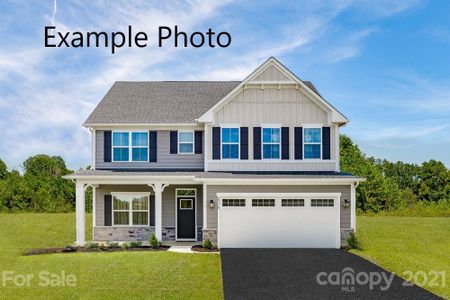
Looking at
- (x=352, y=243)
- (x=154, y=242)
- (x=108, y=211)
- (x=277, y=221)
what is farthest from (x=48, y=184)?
(x=352, y=243)

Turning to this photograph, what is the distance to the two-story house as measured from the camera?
63.8ft

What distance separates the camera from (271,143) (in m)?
21.2

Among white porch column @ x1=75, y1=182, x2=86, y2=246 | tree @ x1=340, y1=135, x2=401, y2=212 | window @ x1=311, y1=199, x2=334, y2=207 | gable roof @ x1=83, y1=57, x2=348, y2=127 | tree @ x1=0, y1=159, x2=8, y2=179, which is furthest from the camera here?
tree @ x1=0, y1=159, x2=8, y2=179

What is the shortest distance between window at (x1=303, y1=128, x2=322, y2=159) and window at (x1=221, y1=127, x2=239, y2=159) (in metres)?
2.89

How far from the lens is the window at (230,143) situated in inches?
830

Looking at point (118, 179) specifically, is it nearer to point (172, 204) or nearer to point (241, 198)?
point (172, 204)

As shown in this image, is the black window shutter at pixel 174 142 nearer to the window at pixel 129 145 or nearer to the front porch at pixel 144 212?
the window at pixel 129 145

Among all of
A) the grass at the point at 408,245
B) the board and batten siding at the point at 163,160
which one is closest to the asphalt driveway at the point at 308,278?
the grass at the point at 408,245

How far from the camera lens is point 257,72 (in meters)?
20.7

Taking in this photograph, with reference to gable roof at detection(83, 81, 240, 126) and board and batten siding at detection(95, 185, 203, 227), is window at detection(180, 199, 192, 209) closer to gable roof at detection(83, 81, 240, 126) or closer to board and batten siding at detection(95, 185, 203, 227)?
board and batten siding at detection(95, 185, 203, 227)

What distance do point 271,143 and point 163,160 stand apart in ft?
15.8

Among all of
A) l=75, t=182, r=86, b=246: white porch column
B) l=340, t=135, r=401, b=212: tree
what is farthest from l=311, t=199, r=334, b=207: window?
l=340, t=135, r=401, b=212: tree

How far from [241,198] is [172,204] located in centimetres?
388

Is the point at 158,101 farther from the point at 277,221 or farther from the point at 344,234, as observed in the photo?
the point at 344,234
